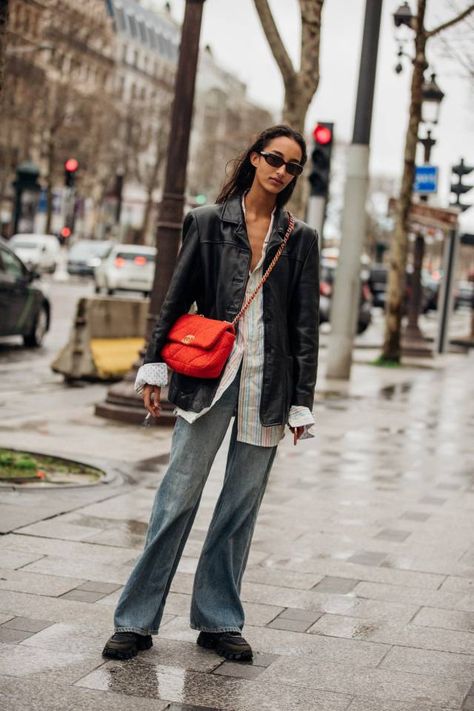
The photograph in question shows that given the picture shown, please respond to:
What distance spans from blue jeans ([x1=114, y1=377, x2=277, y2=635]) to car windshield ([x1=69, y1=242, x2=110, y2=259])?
2030 inches

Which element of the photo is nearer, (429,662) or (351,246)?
(429,662)

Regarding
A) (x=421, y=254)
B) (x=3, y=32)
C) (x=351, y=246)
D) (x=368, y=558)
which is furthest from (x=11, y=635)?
(x=421, y=254)

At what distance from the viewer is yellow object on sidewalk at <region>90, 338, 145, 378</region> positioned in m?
16.4

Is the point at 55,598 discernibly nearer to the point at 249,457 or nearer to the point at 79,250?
the point at 249,457

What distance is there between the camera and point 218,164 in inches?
3922

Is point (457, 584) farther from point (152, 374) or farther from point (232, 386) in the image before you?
point (152, 374)

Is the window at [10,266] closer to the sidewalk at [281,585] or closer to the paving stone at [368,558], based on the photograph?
the sidewalk at [281,585]

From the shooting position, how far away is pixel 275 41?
16.4m

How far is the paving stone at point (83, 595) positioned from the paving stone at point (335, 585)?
98 cm

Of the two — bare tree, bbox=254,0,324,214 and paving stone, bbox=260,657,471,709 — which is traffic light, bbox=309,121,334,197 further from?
paving stone, bbox=260,657,471,709

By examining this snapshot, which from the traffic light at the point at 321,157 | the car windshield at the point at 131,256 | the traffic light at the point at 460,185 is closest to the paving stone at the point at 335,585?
the traffic light at the point at 321,157

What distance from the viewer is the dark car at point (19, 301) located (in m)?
19.9

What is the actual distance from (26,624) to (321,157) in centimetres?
1436

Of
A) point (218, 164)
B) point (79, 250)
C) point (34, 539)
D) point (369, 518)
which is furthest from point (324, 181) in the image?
point (218, 164)
